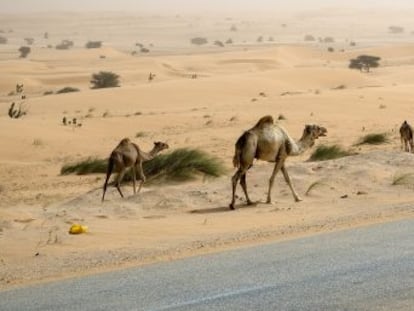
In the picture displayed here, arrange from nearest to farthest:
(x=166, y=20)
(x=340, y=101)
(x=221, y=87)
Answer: (x=340, y=101) < (x=221, y=87) < (x=166, y=20)

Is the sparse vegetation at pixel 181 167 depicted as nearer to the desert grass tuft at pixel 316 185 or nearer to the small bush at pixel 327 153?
the small bush at pixel 327 153

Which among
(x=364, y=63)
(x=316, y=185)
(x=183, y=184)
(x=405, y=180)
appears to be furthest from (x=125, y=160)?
(x=364, y=63)

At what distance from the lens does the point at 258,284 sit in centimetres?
858

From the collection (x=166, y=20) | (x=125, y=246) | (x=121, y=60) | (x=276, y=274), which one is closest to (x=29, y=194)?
(x=125, y=246)

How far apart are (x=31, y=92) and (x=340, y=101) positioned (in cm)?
2426

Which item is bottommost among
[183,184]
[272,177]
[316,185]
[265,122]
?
[183,184]

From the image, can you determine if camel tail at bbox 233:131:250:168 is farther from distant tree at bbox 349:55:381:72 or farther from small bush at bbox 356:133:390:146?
distant tree at bbox 349:55:381:72

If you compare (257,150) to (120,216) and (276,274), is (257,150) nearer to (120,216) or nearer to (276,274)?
(120,216)

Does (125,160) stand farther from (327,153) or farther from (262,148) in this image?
(327,153)

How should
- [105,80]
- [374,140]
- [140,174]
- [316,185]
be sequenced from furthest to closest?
[105,80], [374,140], [140,174], [316,185]

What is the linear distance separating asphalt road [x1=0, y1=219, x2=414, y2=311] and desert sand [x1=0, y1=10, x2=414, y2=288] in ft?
2.74

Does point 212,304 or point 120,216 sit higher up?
point 212,304

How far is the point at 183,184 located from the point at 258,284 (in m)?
10.2

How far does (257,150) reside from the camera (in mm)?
14781
